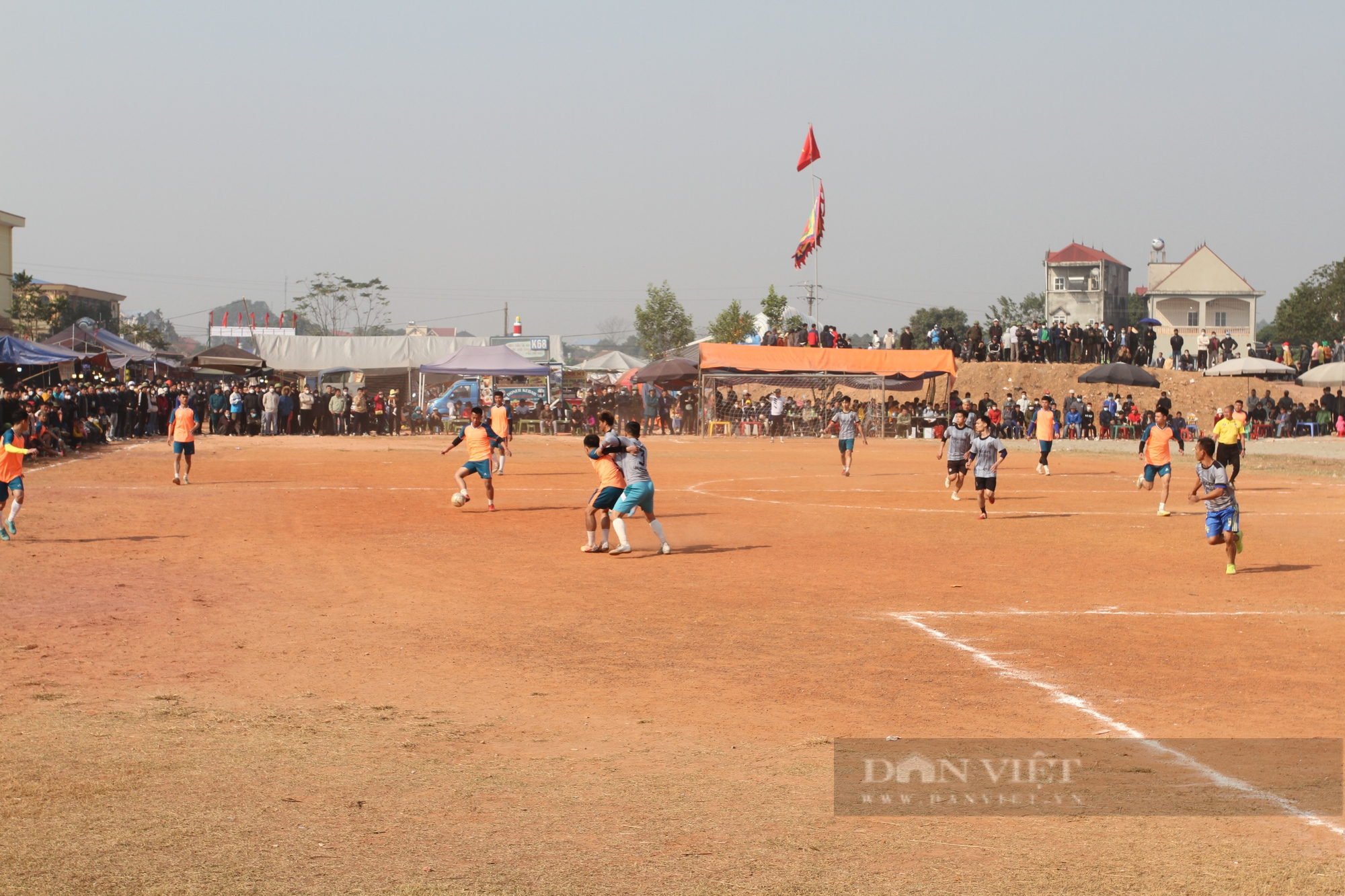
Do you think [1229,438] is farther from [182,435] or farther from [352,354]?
[352,354]

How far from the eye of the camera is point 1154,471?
22.9 meters

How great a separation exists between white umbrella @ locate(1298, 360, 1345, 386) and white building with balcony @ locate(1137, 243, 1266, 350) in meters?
60.1

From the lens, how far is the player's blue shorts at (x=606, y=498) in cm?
1595

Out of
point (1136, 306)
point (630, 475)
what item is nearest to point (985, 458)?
point (630, 475)

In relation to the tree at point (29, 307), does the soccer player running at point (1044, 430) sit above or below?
below

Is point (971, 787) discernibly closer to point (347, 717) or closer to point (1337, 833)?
point (1337, 833)

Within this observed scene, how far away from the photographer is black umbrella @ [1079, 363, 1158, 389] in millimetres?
49812

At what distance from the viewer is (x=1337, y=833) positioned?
5.97 m

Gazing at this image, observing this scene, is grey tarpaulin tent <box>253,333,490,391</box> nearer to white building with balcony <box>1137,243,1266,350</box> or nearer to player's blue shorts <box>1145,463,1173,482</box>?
player's blue shorts <box>1145,463,1173,482</box>

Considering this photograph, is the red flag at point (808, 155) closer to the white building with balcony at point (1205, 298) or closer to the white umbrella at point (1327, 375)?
the white umbrella at point (1327, 375)

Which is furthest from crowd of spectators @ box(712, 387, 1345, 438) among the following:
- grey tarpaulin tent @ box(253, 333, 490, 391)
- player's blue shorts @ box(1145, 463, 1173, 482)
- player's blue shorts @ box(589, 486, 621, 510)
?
player's blue shorts @ box(589, 486, 621, 510)

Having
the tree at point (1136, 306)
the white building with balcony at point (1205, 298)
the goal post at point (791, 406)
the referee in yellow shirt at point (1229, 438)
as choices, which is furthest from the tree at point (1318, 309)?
the referee in yellow shirt at point (1229, 438)

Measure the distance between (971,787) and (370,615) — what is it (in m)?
6.67

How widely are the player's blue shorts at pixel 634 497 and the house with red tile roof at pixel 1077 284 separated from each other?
373ft
